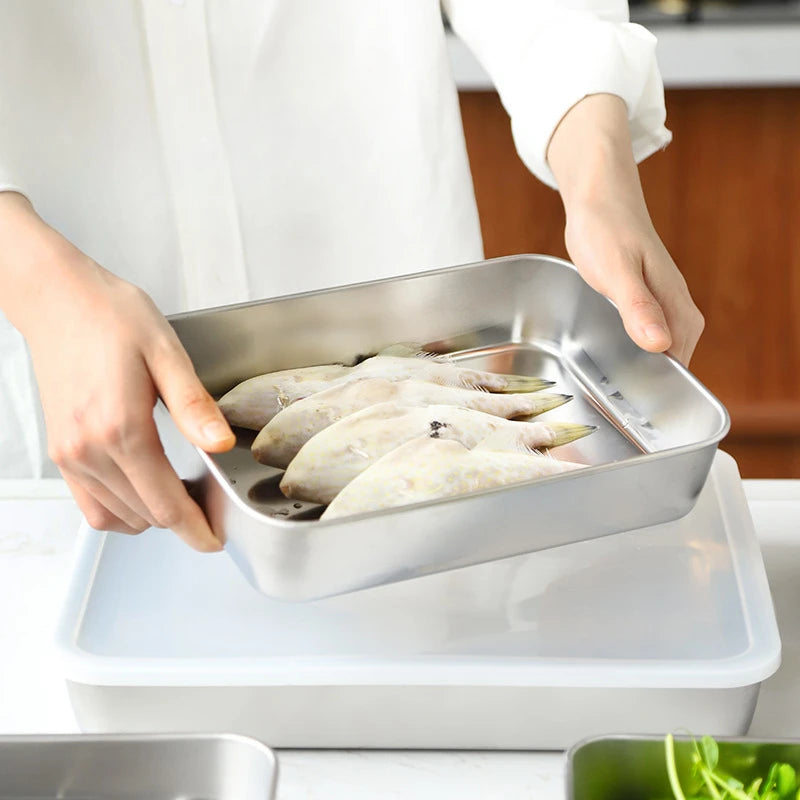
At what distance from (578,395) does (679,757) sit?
0.26 metres

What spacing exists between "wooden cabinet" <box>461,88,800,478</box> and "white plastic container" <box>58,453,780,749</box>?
108cm

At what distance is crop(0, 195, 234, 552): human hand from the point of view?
54cm

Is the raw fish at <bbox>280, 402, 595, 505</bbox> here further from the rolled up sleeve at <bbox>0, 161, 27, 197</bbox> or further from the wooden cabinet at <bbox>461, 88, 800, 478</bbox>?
the wooden cabinet at <bbox>461, 88, 800, 478</bbox>

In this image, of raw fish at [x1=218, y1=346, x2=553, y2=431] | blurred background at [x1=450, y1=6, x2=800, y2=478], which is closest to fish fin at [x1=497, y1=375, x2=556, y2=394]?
raw fish at [x1=218, y1=346, x2=553, y2=431]

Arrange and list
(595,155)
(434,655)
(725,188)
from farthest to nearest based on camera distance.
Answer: (725,188) → (595,155) → (434,655)

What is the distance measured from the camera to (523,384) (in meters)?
0.71

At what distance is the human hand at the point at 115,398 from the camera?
54 centimetres

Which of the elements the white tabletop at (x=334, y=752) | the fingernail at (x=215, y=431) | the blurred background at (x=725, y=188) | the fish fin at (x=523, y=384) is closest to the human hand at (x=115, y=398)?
the fingernail at (x=215, y=431)

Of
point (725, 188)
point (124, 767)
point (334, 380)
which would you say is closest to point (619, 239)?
point (334, 380)

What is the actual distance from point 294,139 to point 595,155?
276 mm

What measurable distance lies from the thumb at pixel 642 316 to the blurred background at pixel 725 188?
91 centimetres

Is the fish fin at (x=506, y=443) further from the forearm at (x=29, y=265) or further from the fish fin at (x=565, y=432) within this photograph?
the forearm at (x=29, y=265)

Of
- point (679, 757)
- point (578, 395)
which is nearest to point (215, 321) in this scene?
point (578, 395)

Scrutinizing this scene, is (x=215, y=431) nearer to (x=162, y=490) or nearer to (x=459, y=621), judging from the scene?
Answer: (x=162, y=490)
